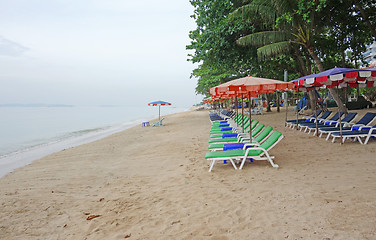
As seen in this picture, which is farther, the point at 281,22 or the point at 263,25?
the point at 263,25

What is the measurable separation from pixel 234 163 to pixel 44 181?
4.93 meters

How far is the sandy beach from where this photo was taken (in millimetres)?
3209

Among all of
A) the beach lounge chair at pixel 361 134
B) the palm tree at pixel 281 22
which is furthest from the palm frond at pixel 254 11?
the beach lounge chair at pixel 361 134

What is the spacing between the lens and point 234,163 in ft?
20.6

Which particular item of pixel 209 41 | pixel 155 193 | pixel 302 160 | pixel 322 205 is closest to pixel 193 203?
pixel 155 193

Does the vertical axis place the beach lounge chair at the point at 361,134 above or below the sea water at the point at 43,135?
above

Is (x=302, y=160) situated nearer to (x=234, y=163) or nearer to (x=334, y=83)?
(x=234, y=163)

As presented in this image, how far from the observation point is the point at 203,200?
4.25 m

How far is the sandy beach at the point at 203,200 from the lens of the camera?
321 cm

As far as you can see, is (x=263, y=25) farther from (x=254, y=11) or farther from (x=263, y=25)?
(x=254, y=11)

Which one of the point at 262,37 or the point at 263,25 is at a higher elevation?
the point at 263,25

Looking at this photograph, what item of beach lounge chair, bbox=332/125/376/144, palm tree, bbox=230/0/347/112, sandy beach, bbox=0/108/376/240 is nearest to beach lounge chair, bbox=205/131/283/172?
sandy beach, bbox=0/108/376/240

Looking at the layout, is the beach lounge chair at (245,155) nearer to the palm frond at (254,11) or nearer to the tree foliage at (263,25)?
the tree foliage at (263,25)

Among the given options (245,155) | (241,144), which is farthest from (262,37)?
(245,155)
